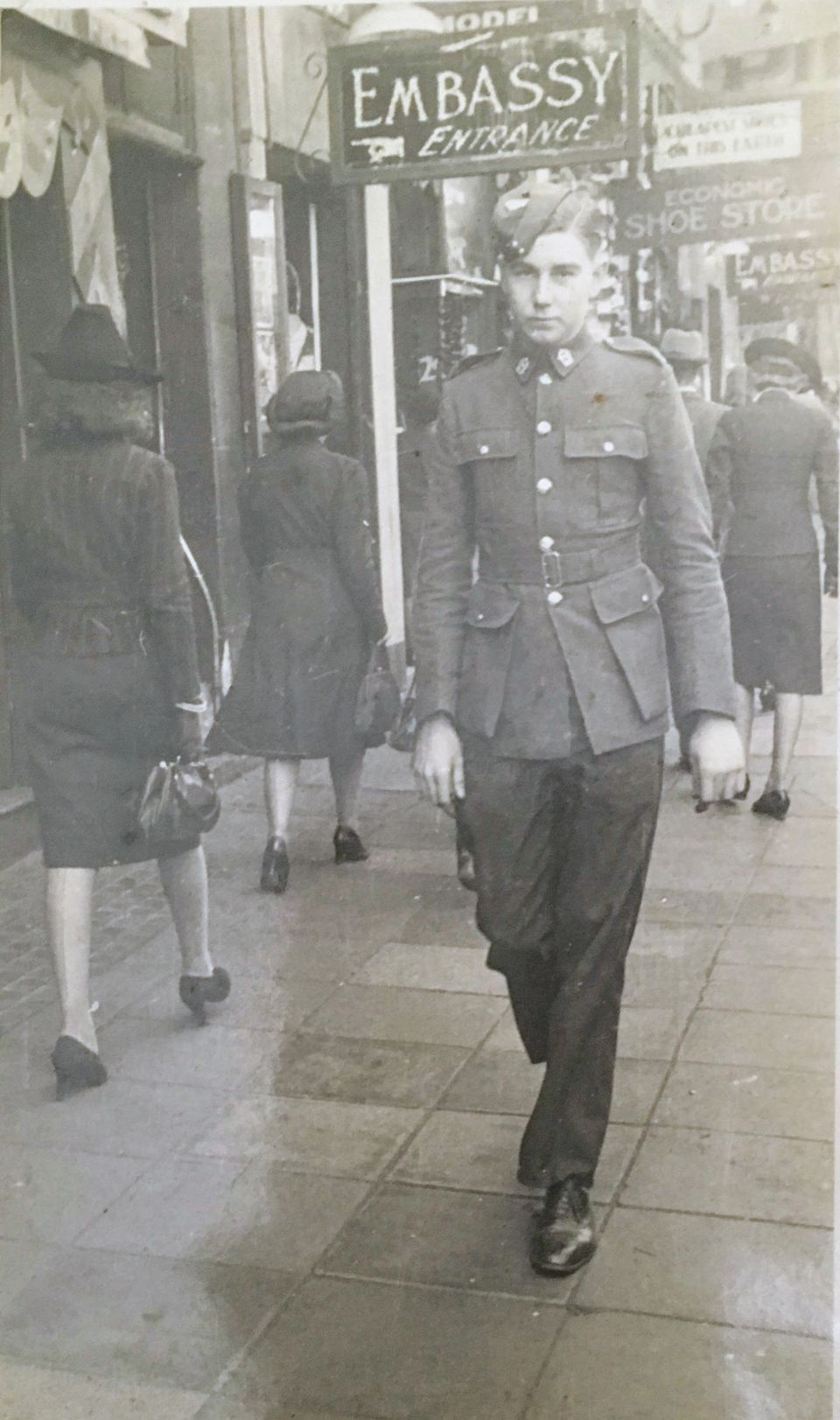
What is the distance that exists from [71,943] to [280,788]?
1914 millimetres

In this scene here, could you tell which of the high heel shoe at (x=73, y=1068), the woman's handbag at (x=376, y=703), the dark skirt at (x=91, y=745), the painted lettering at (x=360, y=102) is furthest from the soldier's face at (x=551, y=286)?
the woman's handbag at (x=376, y=703)

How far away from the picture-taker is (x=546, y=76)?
13.7ft

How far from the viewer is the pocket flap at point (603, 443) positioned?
341 cm

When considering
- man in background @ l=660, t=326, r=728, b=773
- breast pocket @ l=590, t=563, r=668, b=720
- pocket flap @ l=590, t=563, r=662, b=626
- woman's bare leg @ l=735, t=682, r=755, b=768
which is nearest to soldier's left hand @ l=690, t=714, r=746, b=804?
breast pocket @ l=590, t=563, r=668, b=720

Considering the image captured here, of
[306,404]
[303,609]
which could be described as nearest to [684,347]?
[306,404]

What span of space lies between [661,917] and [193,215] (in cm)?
281

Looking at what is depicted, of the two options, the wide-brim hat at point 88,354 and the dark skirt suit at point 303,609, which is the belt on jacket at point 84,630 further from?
the dark skirt suit at point 303,609

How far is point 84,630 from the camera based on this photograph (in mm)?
4258

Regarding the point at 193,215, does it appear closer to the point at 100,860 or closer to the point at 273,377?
the point at 273,377

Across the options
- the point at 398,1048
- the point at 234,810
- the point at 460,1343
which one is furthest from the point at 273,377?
the point at 460,1343

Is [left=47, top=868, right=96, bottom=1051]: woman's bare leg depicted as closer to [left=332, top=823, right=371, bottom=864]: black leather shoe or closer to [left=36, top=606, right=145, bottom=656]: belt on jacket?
[left=36, top=606, right=145, bottom=656]: belt on jacket

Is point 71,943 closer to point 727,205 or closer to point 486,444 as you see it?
point 486,444

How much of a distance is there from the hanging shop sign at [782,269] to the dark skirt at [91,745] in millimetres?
1904

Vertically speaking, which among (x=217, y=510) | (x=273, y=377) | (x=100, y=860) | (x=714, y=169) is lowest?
(x=100, y=860)
